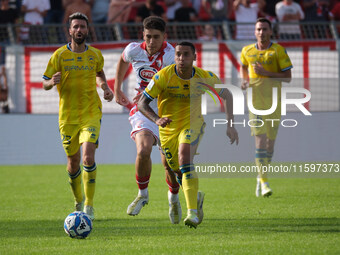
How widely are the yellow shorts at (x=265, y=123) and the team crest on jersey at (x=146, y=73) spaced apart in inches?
106

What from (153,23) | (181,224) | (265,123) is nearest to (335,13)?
(265,123)

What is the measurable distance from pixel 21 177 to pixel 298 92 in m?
6.57

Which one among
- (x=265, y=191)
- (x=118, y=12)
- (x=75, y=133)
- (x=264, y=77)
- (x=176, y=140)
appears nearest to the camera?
(x=176, y=140)

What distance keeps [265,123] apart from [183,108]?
3.58 metres

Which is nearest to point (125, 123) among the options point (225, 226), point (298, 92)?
point (298, 92)

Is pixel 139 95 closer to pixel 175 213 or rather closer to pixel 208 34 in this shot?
pixel 175 213

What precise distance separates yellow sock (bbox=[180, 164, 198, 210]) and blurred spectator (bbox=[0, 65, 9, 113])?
9835mm

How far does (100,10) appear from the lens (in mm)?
17688

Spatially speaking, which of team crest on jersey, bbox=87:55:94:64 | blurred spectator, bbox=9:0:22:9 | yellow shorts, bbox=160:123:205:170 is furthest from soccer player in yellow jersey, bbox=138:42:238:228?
blurred spectator, bbox=9:0:22:9

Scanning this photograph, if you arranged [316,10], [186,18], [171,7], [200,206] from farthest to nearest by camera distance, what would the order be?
[171,7] → [316,10] → [186,18] → [200,206]

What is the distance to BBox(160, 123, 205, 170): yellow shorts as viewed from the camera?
7.71m

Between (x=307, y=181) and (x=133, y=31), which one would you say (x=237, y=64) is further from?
(x=307, y=181)

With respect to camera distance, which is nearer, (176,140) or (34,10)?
(176,140)

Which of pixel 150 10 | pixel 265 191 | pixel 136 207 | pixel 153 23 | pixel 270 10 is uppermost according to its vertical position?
pixel 153 23
